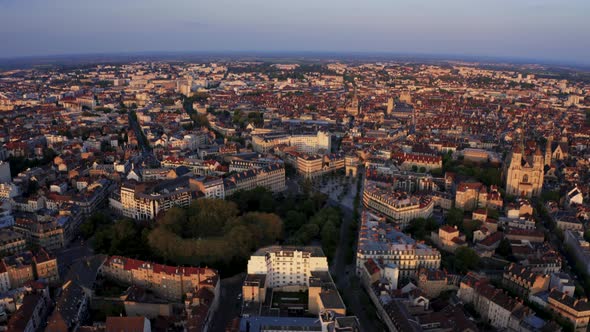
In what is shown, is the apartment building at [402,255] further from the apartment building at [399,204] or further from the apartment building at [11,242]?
the apartment building at [11,242]

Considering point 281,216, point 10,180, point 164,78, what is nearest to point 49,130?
point 10,180

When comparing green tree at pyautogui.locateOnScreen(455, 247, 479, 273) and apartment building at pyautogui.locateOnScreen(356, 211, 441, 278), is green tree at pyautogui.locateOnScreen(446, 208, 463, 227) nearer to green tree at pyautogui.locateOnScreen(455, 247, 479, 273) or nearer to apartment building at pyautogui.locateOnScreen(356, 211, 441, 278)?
green tree at pyautogui.locateOnScreen(455, 247, 479, 273)

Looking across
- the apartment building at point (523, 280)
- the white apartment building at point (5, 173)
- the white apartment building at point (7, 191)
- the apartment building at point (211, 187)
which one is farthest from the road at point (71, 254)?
the apartment building at point (523, 280)

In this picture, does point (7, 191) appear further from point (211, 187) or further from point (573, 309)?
point (573, 309)

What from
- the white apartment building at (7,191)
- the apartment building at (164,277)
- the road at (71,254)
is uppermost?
the white apartment building at (7,191)

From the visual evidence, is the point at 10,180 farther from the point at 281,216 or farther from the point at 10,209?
the point at 281,216

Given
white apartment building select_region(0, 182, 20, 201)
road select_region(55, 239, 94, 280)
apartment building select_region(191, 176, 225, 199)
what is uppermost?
apartment building select_region(191, 176, 225, 199)

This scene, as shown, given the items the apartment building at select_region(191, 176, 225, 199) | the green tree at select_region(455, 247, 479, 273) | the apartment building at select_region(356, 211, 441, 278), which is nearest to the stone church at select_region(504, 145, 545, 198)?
the green tree at select_region(455, 247, 479, 273)
